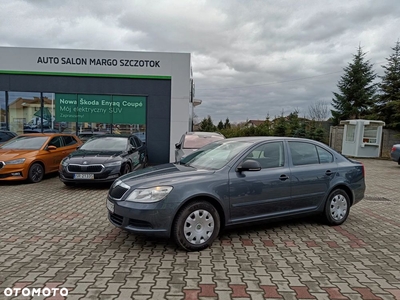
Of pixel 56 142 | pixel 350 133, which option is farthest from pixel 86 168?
pixel 350 133

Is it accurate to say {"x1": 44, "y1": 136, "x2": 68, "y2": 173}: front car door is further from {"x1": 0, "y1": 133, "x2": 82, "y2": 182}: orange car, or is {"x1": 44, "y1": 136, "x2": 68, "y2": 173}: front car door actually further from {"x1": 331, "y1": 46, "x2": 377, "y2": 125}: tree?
{"x1": 331, "y1": 46, "x2": 377, "y2": 125}: tree

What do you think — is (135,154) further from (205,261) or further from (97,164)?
(205,261)

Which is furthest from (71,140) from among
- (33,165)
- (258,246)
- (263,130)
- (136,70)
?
(263,130)

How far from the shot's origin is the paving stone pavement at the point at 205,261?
2852 millimetres

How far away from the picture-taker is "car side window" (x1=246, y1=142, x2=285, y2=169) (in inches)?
172

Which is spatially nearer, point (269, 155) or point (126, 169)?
point (269, 155)

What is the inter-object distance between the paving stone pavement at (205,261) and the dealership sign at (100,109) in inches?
318

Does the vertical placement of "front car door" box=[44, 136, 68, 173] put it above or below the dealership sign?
below

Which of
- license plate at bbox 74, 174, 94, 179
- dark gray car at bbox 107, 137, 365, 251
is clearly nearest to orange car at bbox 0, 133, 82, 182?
license plate at bbox 74, 174, 94, 179

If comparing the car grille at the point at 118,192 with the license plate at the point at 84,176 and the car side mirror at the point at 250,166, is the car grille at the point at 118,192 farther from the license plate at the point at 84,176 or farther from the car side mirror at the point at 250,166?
the license plate at the point at 84,176

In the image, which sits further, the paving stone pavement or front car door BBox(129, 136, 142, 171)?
front car door BBox(129, 136, 142, 171)

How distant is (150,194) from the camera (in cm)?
366

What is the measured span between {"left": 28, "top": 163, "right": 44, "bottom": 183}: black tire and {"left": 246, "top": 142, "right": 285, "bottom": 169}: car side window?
6.73 metres

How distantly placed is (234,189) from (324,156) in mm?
2023
